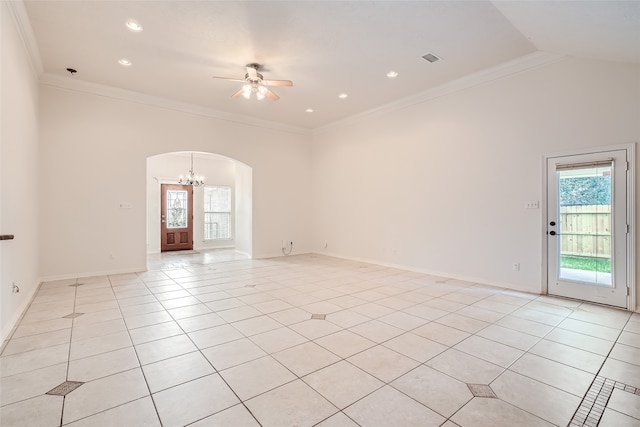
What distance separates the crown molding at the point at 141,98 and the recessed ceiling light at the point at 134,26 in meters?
2.37

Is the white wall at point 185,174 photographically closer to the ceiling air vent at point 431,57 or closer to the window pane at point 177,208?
the window pane at point 177,208

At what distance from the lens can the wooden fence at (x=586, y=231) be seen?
3.92m

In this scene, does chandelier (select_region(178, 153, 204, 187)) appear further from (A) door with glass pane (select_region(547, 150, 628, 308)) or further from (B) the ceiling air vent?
(A) door with glass pane (select_region(547, 150, 628, 308))

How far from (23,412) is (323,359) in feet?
6.39

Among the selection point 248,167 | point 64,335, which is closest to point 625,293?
point 64,335

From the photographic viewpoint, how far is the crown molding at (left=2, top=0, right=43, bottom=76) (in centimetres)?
323

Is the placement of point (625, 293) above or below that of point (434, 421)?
above

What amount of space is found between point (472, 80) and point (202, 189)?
28.4 ft

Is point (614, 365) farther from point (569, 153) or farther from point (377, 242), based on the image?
point (377, 242)

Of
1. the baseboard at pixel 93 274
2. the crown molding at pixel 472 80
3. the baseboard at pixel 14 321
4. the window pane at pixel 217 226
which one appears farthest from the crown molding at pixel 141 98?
the window pane at pixel 217 226

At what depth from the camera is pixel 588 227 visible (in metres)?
4.05

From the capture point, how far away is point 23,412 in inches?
72.3

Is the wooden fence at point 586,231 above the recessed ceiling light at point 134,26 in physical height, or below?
below

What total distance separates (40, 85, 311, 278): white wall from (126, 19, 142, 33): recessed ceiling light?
2496 mm
